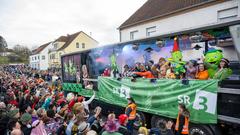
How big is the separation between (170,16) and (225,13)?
4.97m

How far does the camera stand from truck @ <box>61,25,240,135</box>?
5.45m

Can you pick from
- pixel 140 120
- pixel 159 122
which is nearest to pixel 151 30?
pixel 140 120

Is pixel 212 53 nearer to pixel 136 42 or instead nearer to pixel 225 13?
pixel 136 42

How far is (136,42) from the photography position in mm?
8547

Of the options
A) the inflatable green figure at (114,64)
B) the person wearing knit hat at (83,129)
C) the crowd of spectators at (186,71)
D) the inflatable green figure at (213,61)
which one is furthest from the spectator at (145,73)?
the person wearing knit hat at (83,129)

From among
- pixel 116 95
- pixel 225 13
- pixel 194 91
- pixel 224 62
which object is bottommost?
pixel 116 95

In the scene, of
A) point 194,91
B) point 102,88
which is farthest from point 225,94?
point 102,88

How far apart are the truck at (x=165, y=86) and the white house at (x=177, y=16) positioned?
1417mm

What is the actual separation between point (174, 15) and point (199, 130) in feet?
48.3

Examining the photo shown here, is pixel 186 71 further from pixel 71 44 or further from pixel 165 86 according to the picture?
pixel 71 44

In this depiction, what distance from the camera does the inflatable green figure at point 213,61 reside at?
6310 mm

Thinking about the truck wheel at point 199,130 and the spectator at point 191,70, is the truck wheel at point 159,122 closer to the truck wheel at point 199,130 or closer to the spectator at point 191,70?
the truck wheel at point 199,130

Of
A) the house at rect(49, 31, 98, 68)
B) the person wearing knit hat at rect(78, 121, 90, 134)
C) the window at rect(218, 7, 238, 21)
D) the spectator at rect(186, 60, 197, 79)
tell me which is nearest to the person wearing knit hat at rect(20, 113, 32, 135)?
the person wearing knit hat at rect(78, 121, 90, 134)

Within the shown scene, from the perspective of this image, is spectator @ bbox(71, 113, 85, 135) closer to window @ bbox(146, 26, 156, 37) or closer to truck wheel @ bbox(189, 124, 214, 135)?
truck wheel @ bbox(189, 124, 214, 135)
